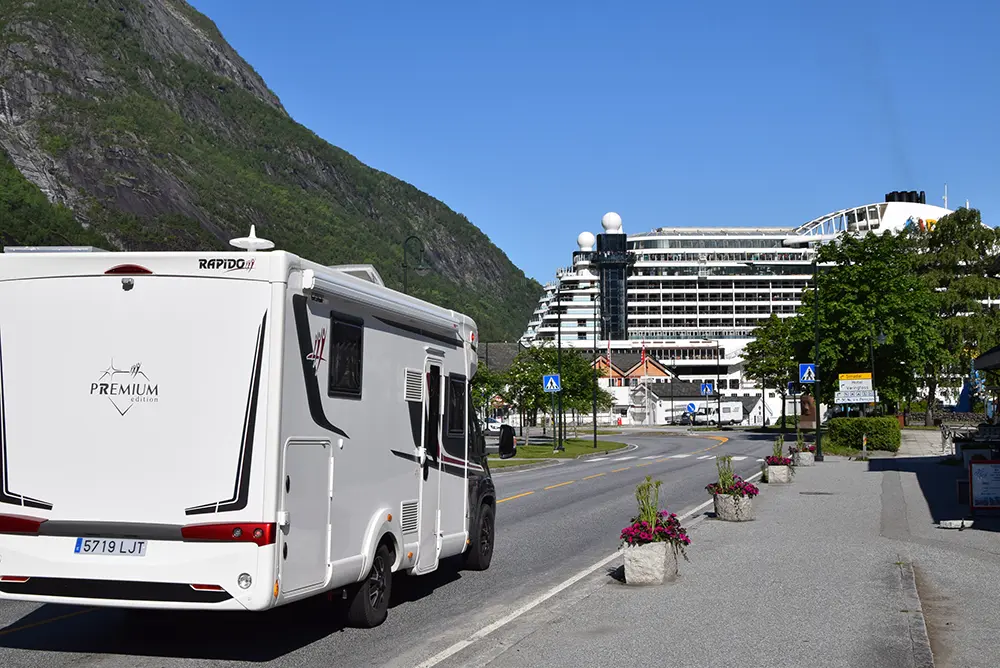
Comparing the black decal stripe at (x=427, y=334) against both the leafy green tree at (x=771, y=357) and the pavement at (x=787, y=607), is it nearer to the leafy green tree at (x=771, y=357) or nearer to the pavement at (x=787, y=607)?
the pavement at (x=787, y=607)

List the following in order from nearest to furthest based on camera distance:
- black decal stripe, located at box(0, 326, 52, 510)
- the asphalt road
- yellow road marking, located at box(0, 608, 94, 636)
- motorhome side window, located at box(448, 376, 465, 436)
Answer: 1. black decal stripe, located at box(0, 326, 52, 510)
2. the asphalt road
3. yellow road marking, located at box(0, 608, 94, 636)
4. motorhome side window, located at box(448, 376, 465, 436)

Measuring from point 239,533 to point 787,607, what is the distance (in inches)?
210

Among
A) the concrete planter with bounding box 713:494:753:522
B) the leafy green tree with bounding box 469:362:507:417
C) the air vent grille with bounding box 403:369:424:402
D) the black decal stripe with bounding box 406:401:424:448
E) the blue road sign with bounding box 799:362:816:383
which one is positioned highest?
the leafy green tree with bounding box 469:362:507:417

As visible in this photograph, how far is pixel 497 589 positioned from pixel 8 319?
595 centimetres

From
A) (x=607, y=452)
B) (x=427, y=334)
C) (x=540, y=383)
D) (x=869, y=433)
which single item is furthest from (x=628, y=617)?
(x=540, y=383)

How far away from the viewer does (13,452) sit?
8.50 meters

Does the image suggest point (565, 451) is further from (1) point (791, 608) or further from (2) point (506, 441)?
(1) point (791, 608)

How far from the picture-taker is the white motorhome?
8031 millimetres

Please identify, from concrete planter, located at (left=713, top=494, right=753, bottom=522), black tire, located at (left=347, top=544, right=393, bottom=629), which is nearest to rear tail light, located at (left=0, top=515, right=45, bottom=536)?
black tire, located at (left=347, top=544, right=393, bottom=629)

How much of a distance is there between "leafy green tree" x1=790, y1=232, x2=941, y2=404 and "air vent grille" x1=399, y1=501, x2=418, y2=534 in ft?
163

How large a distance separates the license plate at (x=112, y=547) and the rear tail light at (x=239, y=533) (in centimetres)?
47

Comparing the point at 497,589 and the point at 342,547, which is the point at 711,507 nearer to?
the point at 497,589

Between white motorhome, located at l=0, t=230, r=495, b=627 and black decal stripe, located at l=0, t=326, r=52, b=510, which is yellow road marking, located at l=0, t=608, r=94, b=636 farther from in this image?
black decal stripe, located at l=0, t=326, r=52, b=510

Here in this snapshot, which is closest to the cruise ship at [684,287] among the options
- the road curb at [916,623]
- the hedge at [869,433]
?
the hedge at [869,433]
